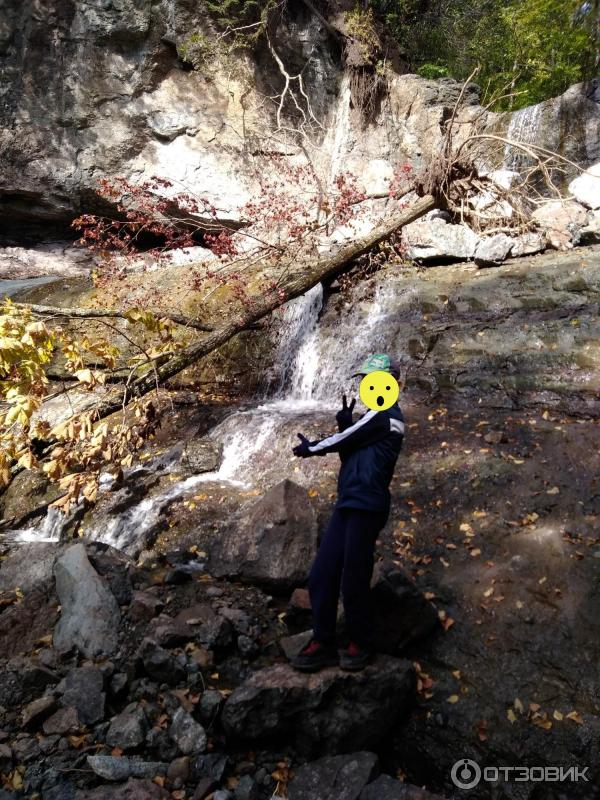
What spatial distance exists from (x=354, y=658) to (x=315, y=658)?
0.80ft

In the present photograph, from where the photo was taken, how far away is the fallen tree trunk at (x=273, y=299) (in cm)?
635

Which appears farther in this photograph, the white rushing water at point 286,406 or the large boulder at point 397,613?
the white rushing water at point 286,406

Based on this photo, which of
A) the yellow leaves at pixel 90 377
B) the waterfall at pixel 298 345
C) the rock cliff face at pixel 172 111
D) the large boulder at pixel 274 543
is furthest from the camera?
the rock cliff face at pixel 172 111

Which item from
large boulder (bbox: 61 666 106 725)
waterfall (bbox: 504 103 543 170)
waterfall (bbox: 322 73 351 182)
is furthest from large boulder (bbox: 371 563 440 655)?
waterfall (bbox: 322 73 351 182)

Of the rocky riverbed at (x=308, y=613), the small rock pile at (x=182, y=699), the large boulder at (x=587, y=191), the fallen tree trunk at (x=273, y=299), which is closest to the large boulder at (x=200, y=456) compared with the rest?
the rocky riverbed at (x=308, y=613)

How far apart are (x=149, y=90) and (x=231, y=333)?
365 inches

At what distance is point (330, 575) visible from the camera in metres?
3.12

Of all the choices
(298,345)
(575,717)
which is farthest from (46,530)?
(575,717)

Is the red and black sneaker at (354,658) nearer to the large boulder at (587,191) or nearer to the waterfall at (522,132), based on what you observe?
the large boulder at (587,191)

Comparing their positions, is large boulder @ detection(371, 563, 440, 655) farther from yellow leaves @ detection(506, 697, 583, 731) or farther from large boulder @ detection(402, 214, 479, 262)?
large boulder @ detection(402, 214, 479, 262)

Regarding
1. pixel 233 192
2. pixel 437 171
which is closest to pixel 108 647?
pixel 437 171

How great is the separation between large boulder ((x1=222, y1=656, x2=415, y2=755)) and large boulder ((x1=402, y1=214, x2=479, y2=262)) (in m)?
8.32

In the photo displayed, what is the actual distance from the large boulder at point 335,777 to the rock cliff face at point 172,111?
1258 cm

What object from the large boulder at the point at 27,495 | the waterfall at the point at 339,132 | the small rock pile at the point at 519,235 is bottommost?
the large boulder at the point at 27,495
